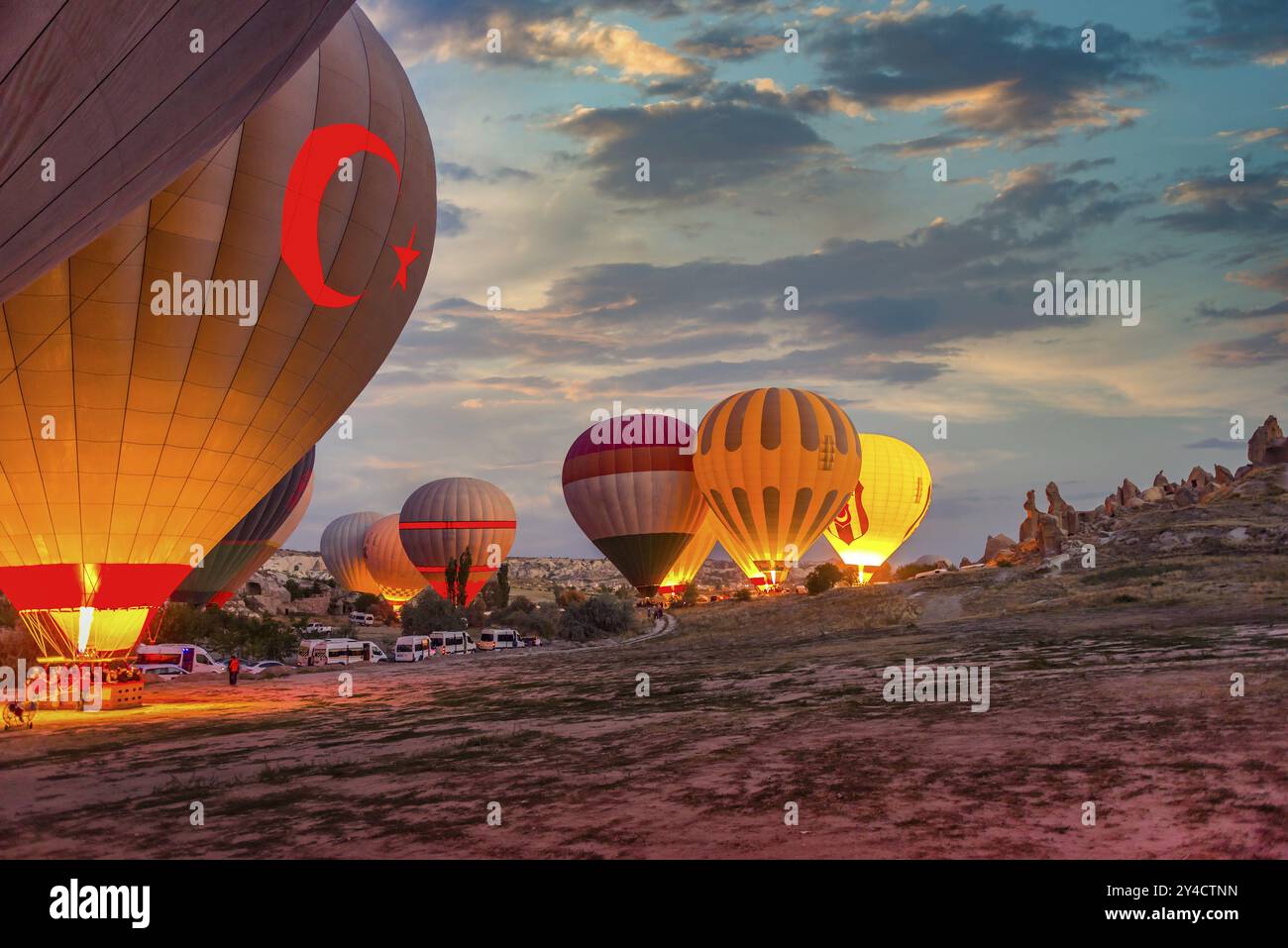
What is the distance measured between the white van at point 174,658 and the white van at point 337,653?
4455mm

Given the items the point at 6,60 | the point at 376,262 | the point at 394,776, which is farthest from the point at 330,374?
the point at 6,60

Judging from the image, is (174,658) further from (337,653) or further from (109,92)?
(109,92)

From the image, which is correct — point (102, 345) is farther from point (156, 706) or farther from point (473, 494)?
point (473, 494)

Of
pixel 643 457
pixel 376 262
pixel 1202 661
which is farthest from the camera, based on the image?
pixel 643 457

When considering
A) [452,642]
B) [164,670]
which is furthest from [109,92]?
[452,642]

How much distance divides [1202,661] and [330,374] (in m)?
17.1

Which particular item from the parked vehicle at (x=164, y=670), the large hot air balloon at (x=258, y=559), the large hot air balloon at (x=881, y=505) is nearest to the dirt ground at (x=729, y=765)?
the parked vehicle at (x=164, y=670)

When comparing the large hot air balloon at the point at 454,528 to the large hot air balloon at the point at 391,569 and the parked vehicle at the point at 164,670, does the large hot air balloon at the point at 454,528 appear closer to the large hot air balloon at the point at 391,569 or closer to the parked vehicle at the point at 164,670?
the large hot air balloon at the point at 391,569

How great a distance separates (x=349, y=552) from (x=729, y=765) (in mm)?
90426

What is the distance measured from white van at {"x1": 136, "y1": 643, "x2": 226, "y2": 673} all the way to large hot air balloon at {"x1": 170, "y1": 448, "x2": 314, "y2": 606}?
13.6 m

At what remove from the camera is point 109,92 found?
24.7 ft

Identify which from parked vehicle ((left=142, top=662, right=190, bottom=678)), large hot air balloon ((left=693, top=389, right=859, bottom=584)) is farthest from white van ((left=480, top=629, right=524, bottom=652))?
large hot air balloon ((left=693, top=389, right=859, bottom=584))

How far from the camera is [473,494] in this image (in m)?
70.1
